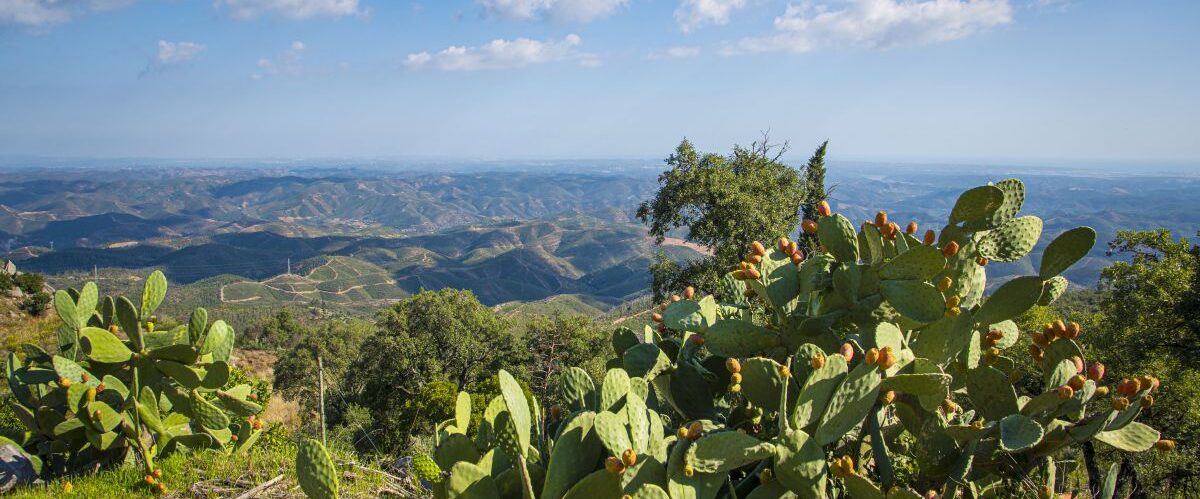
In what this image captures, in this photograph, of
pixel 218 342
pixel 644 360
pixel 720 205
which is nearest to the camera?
pixel 644 360

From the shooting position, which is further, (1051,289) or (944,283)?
(1051,289)

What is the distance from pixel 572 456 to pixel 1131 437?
1.89 metres

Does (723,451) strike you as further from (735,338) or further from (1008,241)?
Answer: (1008,241)

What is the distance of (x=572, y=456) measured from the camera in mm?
1850

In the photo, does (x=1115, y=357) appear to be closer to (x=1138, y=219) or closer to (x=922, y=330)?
(x=922, y=330)

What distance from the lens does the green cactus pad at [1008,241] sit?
88.2 inches

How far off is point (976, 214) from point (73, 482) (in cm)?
522

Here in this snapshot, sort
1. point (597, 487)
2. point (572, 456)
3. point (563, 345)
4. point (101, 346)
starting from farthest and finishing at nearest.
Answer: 1. point (563, 345)
2. point (101, 346)
3. point (572, 456)
4. point (597, 487)

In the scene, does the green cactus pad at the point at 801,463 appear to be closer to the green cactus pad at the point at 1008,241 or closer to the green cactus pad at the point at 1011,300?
the green cactus pad at the point at 1011,300

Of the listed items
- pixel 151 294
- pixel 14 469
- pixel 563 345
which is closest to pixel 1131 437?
pixel 151 294

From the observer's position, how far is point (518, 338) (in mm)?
21562

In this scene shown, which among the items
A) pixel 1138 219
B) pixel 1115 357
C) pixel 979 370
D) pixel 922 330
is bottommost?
pixel 1138 219

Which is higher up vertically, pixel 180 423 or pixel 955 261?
pixel 955 261

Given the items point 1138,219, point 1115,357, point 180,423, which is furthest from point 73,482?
point 1138,219
